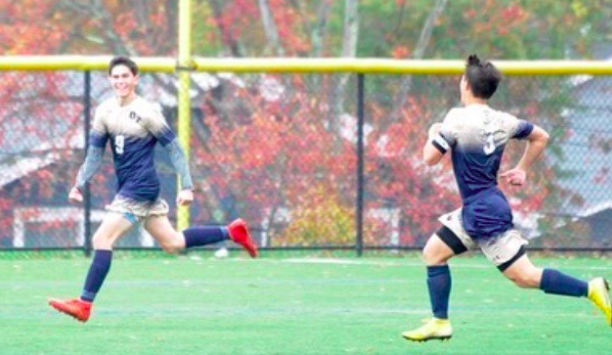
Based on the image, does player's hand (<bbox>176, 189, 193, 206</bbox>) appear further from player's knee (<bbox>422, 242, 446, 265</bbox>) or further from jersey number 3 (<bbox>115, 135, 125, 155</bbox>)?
player's knee (<bbox>422, 242, 446, 265</bbox>)

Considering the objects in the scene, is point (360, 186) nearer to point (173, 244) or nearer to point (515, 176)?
point (173, 244)

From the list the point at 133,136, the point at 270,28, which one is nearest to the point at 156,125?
the point at 133,136

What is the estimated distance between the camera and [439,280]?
10.1 meters

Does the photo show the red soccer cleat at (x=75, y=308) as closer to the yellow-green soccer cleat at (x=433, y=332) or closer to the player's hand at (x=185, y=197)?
the player's hand at (x=185, y=197)

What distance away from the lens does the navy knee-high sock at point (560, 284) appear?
10.1m

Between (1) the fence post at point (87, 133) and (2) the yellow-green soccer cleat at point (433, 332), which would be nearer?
(2) the yellow-green soccer cleat at point (433, 332)

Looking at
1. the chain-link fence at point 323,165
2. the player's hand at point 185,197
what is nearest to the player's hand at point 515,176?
the player's hand at point 185,197

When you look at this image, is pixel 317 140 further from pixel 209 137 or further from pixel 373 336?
pixel 373 336

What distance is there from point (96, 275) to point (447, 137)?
2.50 meters

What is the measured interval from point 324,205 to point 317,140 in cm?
67

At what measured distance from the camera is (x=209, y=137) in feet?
60.3

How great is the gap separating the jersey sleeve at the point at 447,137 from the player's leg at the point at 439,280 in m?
0.53

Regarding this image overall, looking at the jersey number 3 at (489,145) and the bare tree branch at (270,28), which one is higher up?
the bare tree branch at (270,28)

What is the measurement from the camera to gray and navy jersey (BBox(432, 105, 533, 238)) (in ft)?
32.6
